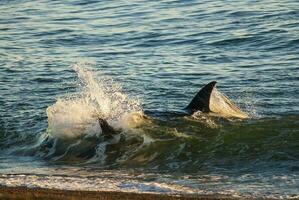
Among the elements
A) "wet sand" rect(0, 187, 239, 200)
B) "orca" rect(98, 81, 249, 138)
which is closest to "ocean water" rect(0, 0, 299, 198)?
"orca" rect(98, 81, 249, 138)

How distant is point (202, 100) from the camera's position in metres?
17.3

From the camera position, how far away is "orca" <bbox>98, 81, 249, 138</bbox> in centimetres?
1683

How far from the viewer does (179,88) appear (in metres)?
21.4

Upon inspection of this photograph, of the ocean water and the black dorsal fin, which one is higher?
the black dorsal fin

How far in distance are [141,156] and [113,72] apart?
8.66m

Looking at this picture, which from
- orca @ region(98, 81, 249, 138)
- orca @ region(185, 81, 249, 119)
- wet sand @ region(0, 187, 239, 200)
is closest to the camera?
wet sand @ region(0, 187, 239, 200)

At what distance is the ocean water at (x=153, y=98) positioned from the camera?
46.9ft

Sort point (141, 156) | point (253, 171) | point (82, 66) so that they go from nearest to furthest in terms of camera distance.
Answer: point (253, 171) < point (141, 156) < point (82, 66)

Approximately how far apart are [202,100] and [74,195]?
6362 mm

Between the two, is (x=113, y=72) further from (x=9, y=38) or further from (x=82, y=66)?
(x=9, y=38)

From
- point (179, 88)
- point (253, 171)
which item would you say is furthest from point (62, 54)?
point (253, 171)

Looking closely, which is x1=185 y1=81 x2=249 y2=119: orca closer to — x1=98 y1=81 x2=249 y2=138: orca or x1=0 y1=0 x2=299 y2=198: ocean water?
x1=98 y1=81 x2=249 y2=138: orca

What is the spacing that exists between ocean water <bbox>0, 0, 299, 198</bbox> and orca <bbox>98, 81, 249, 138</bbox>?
0.76 ft

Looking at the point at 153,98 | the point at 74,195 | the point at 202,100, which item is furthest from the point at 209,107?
the point at 74,195
